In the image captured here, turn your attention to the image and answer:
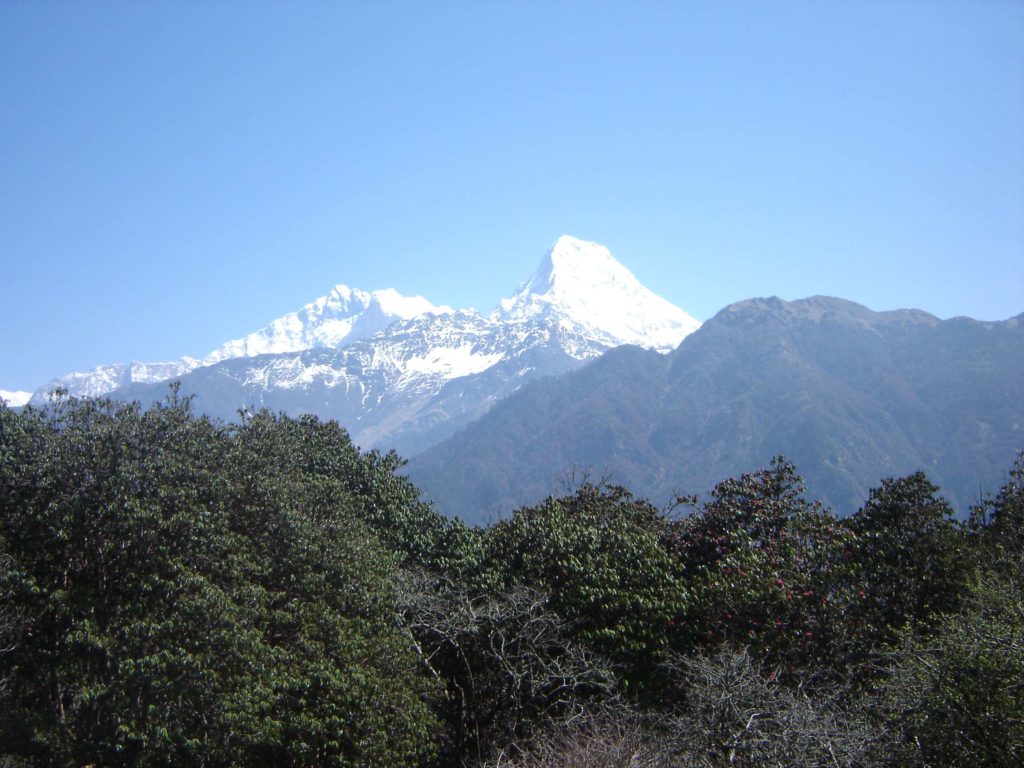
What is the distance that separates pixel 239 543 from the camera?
16.7 m

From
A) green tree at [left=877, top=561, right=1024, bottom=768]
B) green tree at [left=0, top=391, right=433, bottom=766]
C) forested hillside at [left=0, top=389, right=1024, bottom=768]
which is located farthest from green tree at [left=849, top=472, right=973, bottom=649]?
green tree at [left=0, top=391, right=433, bottom=766]

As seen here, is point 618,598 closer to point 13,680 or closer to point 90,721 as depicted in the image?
point 90,721

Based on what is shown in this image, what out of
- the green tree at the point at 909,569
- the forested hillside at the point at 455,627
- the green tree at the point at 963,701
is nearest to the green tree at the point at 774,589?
the forested hillside at the point at 455,627

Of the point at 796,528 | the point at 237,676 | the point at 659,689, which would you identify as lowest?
the point at 659,689

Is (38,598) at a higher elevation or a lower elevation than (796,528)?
higher

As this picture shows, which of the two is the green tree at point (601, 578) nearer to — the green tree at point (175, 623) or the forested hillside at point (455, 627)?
the forested hillside at point (455, 627)

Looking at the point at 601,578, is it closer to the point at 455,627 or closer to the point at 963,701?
the point at 455,627

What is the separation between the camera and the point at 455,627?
17422 millimetres

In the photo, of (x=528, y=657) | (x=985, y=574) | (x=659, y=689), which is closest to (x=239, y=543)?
(x=528, y=657)

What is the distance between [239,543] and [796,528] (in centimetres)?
1310

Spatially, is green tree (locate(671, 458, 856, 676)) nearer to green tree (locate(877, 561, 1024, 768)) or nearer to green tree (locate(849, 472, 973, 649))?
green tree (locate(849, 472, 973, 649))

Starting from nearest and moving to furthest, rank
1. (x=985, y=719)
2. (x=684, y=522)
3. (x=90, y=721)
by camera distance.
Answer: (x=985, y=719), (x=90, y=721), (x=684, y=522)

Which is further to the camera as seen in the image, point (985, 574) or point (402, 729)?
point (985, 574)

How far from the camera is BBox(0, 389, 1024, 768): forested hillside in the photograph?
1227 cm
